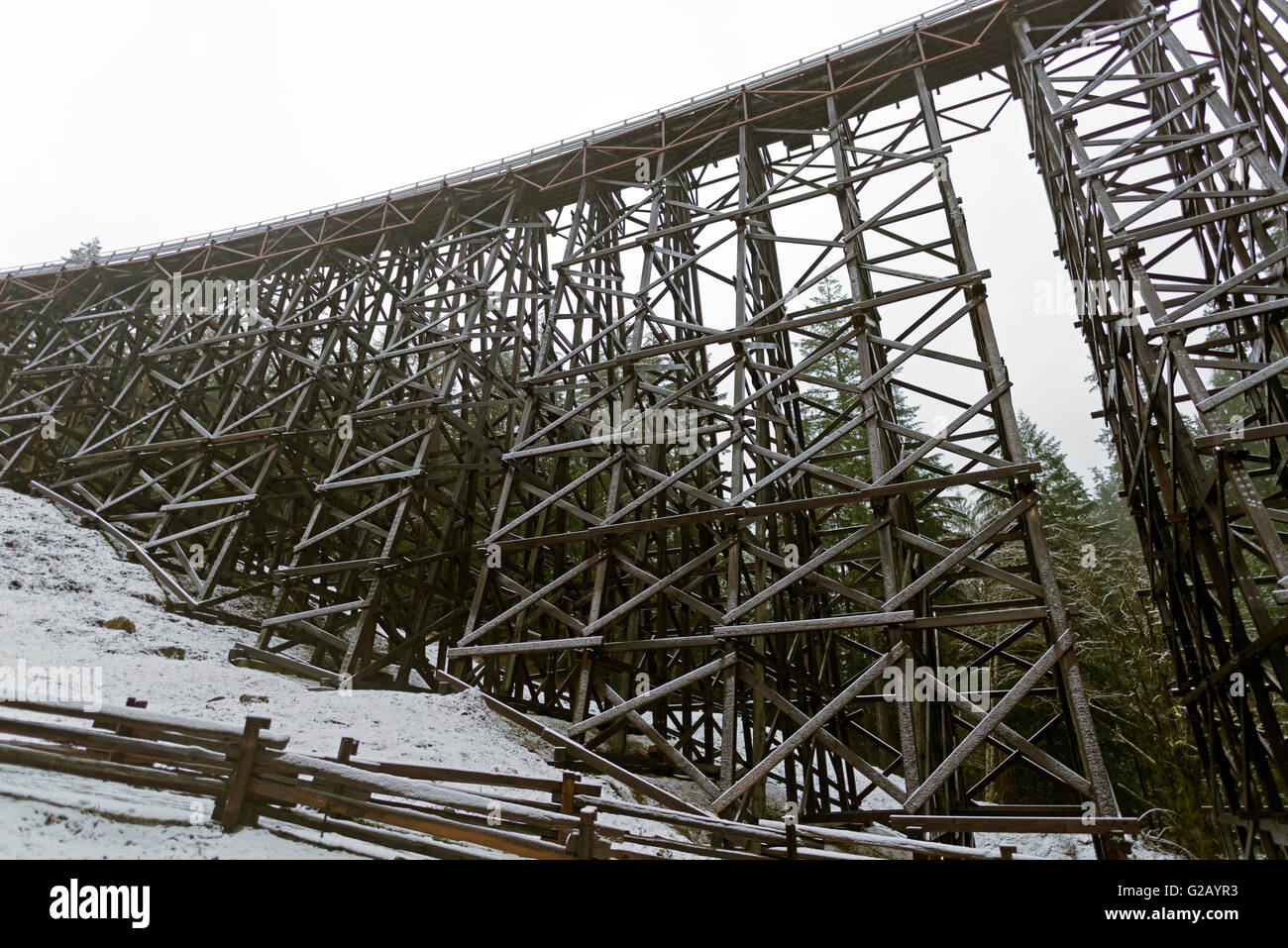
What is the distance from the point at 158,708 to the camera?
25.7 feet

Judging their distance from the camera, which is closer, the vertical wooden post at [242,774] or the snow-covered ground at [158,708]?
the snow-covered ground at [158,708]

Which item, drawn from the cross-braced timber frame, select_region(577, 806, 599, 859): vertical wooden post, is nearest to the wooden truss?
the cross-braced timber frame

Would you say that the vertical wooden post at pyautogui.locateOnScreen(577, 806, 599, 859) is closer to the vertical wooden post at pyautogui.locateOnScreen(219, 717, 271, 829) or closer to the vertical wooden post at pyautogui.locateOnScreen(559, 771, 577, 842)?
the vertical wooden post at pyautogui.locateOnScreen(559, 771, 577, 842)

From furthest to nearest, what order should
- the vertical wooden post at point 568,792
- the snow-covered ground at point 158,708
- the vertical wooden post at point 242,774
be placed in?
the vertical wooden post at point 568,792 < the vertical wooden post at point 242,774 < the snow-covered ground at point 158,708

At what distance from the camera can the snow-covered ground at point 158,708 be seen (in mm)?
4652

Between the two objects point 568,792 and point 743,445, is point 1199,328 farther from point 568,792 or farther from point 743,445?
point 568,792

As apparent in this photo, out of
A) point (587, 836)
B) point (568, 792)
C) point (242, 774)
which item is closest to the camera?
point (587, 836)

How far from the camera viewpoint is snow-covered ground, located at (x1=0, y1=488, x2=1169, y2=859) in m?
4.65

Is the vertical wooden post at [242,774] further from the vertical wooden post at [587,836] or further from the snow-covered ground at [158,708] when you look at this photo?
the vertical wooden post at [587,836]

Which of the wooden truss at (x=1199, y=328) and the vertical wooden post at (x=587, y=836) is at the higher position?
the wooden truss at (x=1199, y=328)

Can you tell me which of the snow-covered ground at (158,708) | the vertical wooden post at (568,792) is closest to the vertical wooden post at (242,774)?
the snow-covered ground at (158,708)

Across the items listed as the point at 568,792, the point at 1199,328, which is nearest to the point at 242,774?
the point at 568,792

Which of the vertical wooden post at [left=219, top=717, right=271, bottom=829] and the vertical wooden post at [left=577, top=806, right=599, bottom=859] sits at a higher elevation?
the vertical wooden post at [left=219, top=717, right=271, bottom=829]

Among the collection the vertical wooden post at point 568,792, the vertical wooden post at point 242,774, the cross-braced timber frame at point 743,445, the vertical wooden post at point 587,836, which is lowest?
the vertical wooden post at point 587,836
